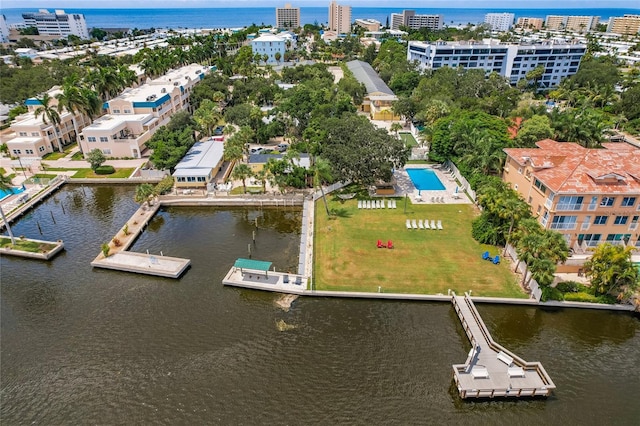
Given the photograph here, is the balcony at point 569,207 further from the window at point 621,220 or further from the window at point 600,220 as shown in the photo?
the window at point 621,220

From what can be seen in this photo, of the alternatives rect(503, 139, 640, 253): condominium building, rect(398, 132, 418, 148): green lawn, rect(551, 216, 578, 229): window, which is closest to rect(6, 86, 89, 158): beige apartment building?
rect(398, 132, 418, 148): green lawn

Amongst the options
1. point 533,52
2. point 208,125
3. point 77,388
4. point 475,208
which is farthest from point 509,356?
point 533,52

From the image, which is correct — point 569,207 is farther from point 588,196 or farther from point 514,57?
point 514,57

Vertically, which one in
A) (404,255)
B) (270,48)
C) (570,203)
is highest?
(270,48)

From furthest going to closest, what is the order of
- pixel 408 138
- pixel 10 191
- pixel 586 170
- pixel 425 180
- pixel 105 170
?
pixel 408 138, pixel 105 170, pixel 425 180, pixel 10 191, pixel 586 170

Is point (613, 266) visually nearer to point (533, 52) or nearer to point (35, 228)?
point (35, 228)

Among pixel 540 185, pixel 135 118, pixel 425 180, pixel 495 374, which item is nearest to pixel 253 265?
pixel 495 374
